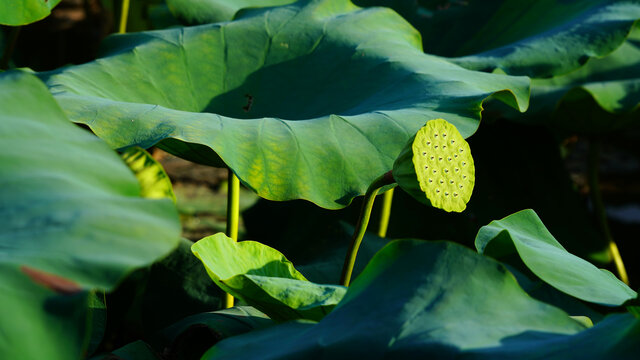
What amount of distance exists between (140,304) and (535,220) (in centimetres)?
59

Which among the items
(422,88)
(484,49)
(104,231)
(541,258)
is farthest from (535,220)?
(484,49)

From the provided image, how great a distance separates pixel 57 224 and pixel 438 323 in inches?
12.7

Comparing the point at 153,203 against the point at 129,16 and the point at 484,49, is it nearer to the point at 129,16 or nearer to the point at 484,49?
→ the point at 484,49

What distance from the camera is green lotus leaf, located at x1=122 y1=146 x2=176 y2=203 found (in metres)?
1.07

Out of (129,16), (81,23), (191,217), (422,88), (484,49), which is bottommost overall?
(191,217)

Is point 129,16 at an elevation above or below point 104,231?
below

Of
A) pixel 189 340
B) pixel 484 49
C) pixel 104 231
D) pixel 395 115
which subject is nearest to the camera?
pixel 104 231

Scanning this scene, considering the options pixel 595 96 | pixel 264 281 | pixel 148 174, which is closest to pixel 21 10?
pixel 148 174

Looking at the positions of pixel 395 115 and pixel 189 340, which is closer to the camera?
pixel 189 340

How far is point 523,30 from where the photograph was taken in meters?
1.59

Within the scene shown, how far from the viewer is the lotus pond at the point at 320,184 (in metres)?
0.57

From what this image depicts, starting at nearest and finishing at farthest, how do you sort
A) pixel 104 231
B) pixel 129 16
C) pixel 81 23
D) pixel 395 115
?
pixel 104 231
pixel 395 115
pixel 129 16
pixel 81 23

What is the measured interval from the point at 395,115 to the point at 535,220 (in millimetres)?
237

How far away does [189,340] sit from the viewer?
0.87 metres
